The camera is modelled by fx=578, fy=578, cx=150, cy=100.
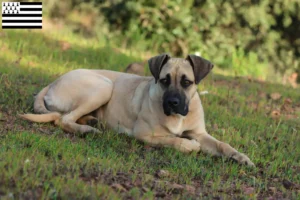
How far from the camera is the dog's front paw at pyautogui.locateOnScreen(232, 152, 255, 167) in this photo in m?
5.33

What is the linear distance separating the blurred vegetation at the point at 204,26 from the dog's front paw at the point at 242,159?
797cm

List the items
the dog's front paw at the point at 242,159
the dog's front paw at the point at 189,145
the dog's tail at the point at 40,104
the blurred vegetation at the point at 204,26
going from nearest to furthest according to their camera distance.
A: 1. the dog's front paw at the point at 242,159
2. the dog's front paw at the point at 189,145
3. the dog's tail at the point at 40,104
4. the blurred vegetation at the point at 204,26

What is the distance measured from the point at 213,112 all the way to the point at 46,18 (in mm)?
7578

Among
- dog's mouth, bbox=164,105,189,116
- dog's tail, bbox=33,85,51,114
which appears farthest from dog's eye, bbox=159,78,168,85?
dog's tail, bbox=33,85,51,114

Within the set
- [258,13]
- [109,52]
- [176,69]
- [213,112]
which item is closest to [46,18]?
[109,52]

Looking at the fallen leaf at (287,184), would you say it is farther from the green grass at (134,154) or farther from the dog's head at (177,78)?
the dog's head at (177,78)

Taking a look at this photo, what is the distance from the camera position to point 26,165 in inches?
152

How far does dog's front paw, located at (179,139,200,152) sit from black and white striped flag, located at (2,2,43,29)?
6208 mm

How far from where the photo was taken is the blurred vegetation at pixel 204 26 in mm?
13273

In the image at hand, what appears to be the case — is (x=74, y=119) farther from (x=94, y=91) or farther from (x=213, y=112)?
(x=213, y=112)

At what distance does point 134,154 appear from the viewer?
5.27m

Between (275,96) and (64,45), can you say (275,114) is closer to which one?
(275,96)

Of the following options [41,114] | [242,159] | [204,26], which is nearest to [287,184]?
[242,159]

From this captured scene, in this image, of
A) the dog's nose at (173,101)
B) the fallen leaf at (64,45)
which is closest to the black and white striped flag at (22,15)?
the fallen leaf at (64,45)
